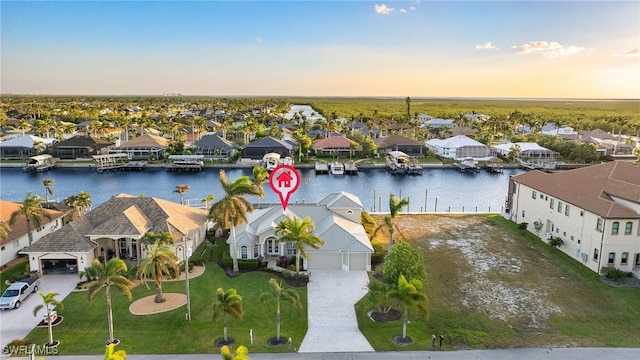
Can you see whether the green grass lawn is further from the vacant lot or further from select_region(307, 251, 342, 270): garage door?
the vacant lot

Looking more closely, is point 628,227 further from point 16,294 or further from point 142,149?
point 142,149

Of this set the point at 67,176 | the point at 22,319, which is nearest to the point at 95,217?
the point at 22,319

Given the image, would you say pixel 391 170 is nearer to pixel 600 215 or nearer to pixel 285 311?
pixel 600 215

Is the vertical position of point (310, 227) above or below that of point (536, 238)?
above

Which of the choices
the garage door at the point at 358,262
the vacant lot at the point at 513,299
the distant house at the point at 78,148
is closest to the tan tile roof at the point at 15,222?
the garage door at the point at 358,262

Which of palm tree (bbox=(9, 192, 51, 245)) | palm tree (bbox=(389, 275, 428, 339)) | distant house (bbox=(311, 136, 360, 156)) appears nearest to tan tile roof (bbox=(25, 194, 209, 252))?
palm tree (bbox=(9, 192, 51, 245))

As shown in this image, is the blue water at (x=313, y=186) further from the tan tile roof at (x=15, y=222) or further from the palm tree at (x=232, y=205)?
the palm tree at (x=232, y=205)

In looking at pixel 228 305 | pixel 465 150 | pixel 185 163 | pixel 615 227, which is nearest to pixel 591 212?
pixel 615 227
